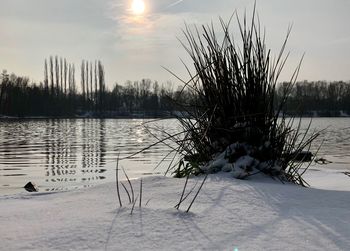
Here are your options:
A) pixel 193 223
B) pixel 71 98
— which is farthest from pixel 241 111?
pixel 71 98

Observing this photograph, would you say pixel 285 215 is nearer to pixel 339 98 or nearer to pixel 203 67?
pixel 203 67

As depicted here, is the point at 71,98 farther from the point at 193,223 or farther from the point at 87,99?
the point at 193,223

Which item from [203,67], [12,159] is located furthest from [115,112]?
[203,67]

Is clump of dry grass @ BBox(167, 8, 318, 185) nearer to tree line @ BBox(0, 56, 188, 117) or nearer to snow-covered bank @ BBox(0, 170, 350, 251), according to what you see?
snow-covered bank @ BBox(0, 170, 350, 251)

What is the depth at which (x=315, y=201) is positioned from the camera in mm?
2420

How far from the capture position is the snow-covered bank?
1.65m

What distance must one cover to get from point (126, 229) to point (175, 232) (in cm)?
24

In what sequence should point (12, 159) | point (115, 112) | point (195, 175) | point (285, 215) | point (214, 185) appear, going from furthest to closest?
point (115, 112) → point (12, 159) → point (195, 175) → point (214, 185) → point (285, 215)

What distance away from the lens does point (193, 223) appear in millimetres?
1938

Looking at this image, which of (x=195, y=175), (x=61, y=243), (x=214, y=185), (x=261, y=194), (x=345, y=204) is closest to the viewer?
(x=61, y=243)

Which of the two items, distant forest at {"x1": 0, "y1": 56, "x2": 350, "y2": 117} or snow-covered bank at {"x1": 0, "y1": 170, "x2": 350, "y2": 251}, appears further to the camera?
distant forest at {"x1": 0, "y1": 56, "x2": 350, "y2": 117}

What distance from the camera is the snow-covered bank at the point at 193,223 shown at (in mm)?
1653

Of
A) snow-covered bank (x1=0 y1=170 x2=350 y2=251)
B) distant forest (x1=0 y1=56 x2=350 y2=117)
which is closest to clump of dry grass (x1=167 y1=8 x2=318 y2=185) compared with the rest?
snow-covered bank (x1=0 y1=170 x2=350 y2=251)

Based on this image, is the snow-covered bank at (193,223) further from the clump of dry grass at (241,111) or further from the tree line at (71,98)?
the tree line at (71,98)
